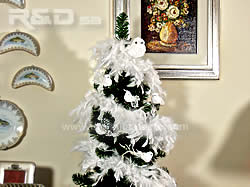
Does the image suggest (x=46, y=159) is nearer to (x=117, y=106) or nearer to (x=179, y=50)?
(x=117, y=106)

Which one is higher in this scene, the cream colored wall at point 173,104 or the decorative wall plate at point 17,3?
the decorative wall plate at point 17,3

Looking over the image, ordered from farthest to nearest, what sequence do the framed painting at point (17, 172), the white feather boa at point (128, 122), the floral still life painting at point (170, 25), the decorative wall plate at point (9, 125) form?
the floral still life painting at point (170, 25) → the decorative wall plate at point (9, 125) → the framed painting at point (17, 172) → the white feather boa at point (128, 122)

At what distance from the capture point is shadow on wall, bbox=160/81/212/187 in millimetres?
2023

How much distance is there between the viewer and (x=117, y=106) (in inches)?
58.0

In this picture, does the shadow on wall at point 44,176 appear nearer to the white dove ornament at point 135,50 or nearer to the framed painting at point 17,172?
the framed painting at point 17,172

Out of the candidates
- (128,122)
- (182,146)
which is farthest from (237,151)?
(128,122)

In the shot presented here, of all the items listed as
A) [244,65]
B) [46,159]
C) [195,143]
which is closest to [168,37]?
[244,65]

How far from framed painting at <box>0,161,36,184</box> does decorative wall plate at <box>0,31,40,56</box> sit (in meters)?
0.59

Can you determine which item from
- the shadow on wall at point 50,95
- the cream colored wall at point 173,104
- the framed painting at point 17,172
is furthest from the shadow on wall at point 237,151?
the framed painting at point 17,172

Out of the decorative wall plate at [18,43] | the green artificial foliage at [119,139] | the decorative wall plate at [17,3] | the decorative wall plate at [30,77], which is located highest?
the decorative wall plate at [17,3]

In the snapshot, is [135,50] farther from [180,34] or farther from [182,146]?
[182,146]

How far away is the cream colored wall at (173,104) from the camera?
1963 millimetres

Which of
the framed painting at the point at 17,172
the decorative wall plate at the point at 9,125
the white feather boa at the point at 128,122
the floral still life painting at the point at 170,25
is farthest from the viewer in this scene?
the floral still life painting at the point at 170,25

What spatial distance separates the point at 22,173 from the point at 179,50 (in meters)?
1.06
